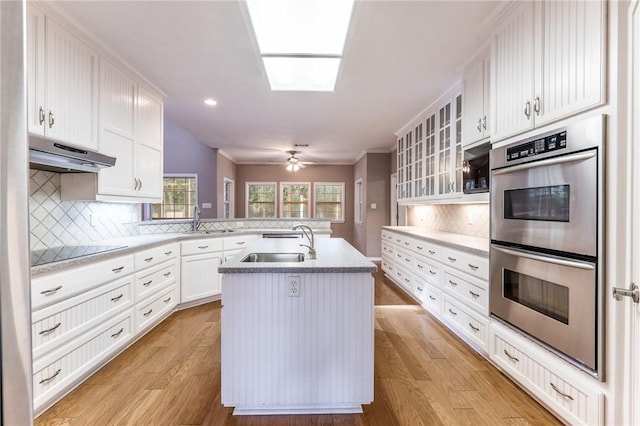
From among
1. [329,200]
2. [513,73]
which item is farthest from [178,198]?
[513,73]

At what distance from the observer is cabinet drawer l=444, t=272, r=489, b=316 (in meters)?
2.31

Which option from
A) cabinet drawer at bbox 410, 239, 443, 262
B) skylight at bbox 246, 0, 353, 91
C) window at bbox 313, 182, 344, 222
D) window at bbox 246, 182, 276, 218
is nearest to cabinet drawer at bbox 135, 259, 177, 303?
skylight at bbox 246, 0, 353, 91

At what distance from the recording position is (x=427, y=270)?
11.3 ft

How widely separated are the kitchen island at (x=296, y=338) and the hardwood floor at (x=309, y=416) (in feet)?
0.36

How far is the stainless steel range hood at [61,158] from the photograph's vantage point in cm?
177

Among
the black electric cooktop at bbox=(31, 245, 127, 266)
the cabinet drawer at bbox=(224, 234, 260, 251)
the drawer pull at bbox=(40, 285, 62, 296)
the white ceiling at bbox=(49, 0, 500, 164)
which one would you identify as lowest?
the drawer pull at bbox=(40, 285, 62, 296)

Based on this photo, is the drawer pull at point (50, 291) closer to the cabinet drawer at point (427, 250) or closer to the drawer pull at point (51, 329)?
the drawer pull at point (51, 329)

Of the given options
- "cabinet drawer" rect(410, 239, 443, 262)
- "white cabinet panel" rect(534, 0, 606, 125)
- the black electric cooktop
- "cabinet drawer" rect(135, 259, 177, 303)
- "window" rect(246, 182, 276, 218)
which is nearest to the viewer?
"white cabinet panel" rect(534, 0, 606, 125)

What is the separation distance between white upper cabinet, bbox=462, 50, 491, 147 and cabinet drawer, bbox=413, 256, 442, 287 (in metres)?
1.33

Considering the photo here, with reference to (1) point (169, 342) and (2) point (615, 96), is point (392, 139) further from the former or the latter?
(1) point (169, 342)

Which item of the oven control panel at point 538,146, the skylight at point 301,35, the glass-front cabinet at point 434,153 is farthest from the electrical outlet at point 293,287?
the glass-front cabinet at point 434,153

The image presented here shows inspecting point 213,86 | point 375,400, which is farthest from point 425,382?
point 213,86

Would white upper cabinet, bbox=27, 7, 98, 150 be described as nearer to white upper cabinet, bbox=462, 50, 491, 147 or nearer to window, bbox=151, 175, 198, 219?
white upper cabinet, bbox=462, 50, 491, 147

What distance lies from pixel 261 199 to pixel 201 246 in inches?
206
